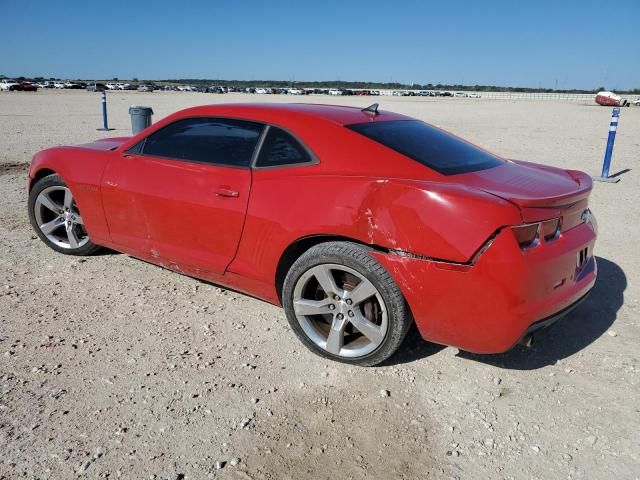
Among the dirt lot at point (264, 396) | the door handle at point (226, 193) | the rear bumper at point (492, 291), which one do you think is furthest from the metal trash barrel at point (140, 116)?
the rear bumper at point (492, 291)

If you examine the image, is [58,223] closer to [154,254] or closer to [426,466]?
[154,254]

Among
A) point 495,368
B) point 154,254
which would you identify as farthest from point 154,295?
point 495,368

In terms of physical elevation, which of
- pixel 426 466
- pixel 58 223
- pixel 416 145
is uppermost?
pixel 416 145

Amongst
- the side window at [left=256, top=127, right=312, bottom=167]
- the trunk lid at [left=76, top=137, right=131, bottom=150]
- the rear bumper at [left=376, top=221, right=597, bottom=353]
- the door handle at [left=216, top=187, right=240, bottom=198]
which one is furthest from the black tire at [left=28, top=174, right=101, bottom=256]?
the rear bumper at [left=376, top=221, right=597, bottom=353]

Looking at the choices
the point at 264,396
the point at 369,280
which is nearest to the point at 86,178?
the point at 264,396

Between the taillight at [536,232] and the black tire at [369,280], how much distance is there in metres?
0.65

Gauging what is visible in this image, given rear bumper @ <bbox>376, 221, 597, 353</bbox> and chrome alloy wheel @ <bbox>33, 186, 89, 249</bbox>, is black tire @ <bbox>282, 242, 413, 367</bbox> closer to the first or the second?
rear bumper @ <bbox>376, 221, 597, 353</bbox>

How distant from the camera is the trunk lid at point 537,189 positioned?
260 centimetres

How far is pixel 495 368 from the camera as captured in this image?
10.3 ft

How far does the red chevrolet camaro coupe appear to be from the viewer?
257cm

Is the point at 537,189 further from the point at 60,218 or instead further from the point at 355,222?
the point at 60,218

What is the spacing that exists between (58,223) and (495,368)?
12.4 ft

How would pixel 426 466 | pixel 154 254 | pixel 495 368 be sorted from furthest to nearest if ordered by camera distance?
pixel 154 254 < pixel 495 368 < pixel 426 466

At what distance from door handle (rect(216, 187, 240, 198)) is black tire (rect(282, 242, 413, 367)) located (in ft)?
1.93
